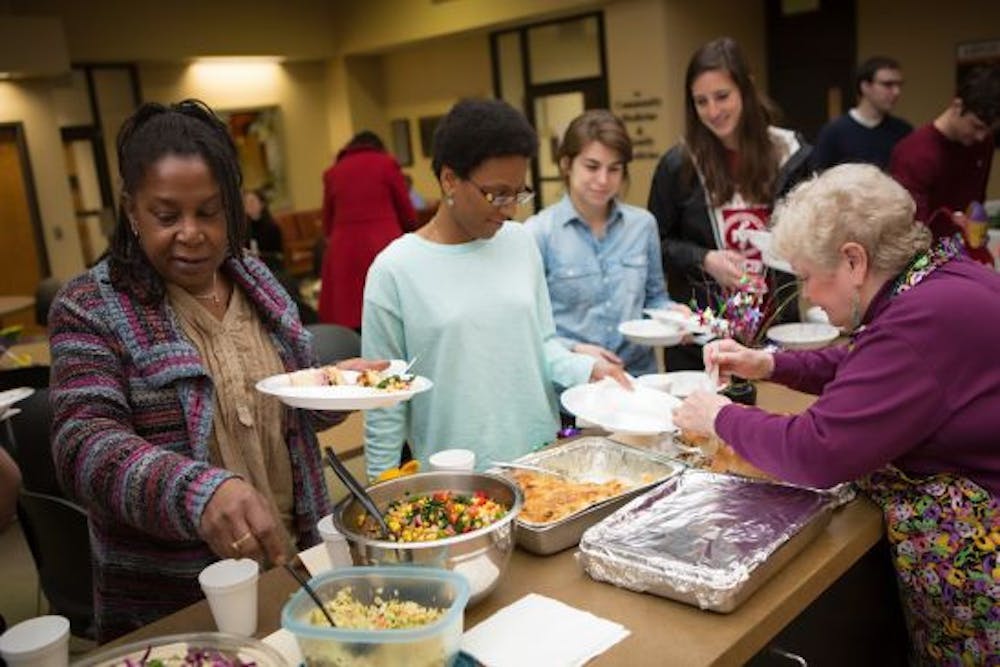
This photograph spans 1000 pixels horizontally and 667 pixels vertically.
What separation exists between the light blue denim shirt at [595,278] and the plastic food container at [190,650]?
1597 millimetres

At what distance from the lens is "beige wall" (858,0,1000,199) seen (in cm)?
698

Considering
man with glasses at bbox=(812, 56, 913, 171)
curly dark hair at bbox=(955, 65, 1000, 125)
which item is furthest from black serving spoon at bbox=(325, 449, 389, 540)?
man with glasses at bbox=(812, 56, 913, 171)

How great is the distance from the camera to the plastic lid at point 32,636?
1.07 m

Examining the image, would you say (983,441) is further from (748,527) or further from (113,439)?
(113,439)

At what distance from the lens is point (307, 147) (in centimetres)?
1099

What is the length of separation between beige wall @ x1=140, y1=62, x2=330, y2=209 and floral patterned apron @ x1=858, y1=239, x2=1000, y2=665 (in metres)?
9.59

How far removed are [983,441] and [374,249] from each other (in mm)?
4122

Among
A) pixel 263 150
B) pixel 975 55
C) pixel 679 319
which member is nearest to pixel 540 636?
pixel 679 319

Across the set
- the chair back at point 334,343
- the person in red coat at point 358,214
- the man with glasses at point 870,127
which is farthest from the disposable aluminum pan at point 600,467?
the man with glasses at point 870,127

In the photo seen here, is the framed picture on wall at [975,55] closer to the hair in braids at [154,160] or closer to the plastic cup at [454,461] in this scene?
the plastic cup at [454,461]

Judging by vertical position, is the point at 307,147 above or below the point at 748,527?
above

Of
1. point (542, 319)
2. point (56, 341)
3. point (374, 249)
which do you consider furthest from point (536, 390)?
point (374, 249)

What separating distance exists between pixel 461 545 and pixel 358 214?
417 centimetres

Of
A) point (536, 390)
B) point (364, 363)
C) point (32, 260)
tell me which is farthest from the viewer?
point (32, 260)
